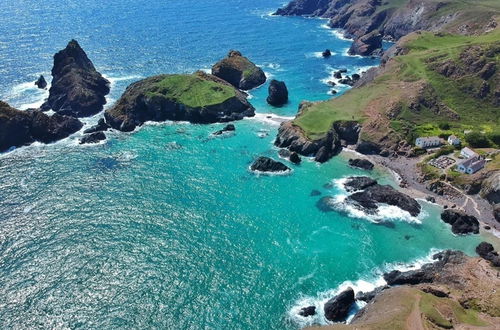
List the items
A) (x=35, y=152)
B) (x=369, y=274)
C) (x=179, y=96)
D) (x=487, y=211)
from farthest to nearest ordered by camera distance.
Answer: (x=179, y=96), (x=35, y=152), (x=487, y=211), (x=369, y=274)

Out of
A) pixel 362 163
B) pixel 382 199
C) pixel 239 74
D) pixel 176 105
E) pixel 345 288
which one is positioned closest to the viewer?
pixel 345 288

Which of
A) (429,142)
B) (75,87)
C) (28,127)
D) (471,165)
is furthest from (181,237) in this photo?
(75,87)

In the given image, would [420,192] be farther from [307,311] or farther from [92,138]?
[92,138]

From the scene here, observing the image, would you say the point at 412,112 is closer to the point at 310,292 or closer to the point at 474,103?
the point at 474,103

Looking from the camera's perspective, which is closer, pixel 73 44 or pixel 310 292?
pixel 310 292

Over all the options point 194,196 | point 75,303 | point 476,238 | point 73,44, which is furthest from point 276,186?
point 73,44

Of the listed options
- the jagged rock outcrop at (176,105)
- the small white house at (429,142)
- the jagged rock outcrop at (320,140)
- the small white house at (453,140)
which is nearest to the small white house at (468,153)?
the small white house at (453,140)

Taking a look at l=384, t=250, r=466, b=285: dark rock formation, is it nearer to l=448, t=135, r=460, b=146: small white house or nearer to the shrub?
l=448, t=135, r=460, b=146: small white house
